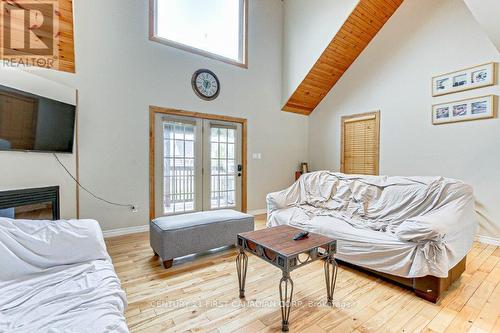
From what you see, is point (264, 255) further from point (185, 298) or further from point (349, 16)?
point (349, 16)

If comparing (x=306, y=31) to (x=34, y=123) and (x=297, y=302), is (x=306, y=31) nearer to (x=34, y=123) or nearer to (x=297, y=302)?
(x=34, y=123)

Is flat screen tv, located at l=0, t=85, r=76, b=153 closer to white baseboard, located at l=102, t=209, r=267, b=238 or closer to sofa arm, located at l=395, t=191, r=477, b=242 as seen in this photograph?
white baseboard, located at l=102, t=209, r=267, b=238

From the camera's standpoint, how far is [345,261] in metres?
2.41

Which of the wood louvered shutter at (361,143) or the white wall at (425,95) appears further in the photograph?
the wood louvered shutter at (361,143)

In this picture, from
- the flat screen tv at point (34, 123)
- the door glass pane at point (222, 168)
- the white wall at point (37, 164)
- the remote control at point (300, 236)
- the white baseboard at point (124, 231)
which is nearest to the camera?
the remote control at point (300, 236)

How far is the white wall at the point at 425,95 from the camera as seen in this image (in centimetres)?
321

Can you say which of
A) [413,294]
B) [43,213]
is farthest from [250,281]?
[43,213]

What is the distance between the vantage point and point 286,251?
5.18 feet

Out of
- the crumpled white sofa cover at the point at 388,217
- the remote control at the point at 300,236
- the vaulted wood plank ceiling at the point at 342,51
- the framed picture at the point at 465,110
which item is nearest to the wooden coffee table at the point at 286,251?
the remote control at the point at 300,236

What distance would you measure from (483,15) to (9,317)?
4.59 meters

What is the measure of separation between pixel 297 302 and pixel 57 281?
163 cm

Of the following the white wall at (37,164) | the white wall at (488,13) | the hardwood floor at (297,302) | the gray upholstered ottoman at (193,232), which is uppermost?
the white wall at (488,13)

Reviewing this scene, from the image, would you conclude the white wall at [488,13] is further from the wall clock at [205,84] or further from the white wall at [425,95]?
the wall clock at [205,84]

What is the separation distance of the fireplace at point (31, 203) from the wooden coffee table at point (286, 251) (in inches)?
91.7
